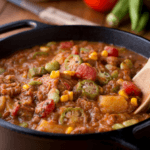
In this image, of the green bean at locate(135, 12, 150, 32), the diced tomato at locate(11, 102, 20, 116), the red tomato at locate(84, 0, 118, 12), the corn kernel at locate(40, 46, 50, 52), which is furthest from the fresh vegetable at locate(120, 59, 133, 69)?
the red tomato at locate(84, 0, 118, 12)

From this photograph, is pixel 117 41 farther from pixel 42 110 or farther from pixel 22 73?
pixel 42 110

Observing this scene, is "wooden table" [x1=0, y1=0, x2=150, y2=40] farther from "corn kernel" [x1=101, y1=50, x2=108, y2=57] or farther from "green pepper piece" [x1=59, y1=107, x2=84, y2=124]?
"green pepper piece" [x1=59, y1=107, x2=84, y2=124]

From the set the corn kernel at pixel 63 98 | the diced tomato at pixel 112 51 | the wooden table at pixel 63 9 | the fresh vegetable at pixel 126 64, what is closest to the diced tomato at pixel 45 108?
the corn kernel at pixel 63 98

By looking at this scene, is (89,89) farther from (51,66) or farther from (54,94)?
(51,66)

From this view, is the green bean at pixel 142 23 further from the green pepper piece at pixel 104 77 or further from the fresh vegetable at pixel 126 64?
the green pepper piece at pixel 104 77

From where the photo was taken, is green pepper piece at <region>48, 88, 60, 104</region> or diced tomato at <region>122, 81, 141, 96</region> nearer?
green pepper piece at <region>48, 88, 60, 104</region>

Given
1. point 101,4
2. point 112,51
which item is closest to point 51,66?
point 112,51
